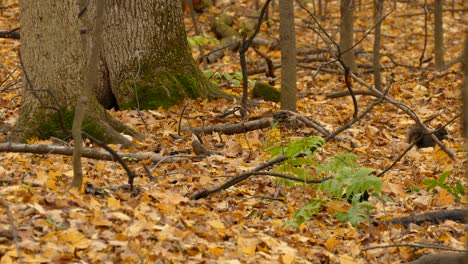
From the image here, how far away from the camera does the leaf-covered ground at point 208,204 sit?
16.1 ft

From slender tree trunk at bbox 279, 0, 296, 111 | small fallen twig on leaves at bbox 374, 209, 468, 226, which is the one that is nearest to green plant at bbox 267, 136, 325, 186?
small fallen twig on leaves at bbox 374, 209, 468, 226

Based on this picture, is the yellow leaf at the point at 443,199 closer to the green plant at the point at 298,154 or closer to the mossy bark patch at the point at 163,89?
the green plant at the point at 298,154

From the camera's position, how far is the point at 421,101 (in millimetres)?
12336

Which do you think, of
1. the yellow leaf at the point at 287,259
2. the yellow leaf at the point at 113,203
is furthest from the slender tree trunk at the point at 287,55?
the yellow leaf at the point at 287,259

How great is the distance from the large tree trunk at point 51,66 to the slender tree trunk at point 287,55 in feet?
8.38

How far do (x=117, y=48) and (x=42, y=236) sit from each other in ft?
18.6

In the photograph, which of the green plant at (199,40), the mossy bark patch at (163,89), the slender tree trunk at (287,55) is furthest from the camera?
the green plant at (199,40)

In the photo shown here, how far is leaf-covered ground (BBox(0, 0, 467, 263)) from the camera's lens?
4.90 m

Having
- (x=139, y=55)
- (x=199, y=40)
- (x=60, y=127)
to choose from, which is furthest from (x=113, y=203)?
(x=199, y=40)

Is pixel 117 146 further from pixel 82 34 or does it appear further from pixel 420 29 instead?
pixel 420 29

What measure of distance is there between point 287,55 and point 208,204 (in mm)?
3660

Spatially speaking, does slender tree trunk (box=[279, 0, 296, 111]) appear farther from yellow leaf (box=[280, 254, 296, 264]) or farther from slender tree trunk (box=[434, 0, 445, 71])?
slender tree trunk (box=[434, 0, 445, 71])

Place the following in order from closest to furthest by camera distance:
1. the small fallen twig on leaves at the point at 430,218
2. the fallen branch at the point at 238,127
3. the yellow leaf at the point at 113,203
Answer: the yellow leaf at the point at 113,203 < the small fallen twig on leaves at the point at 430,218 < the fallen branch at the point at 238,127

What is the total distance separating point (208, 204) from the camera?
20.9 ft
